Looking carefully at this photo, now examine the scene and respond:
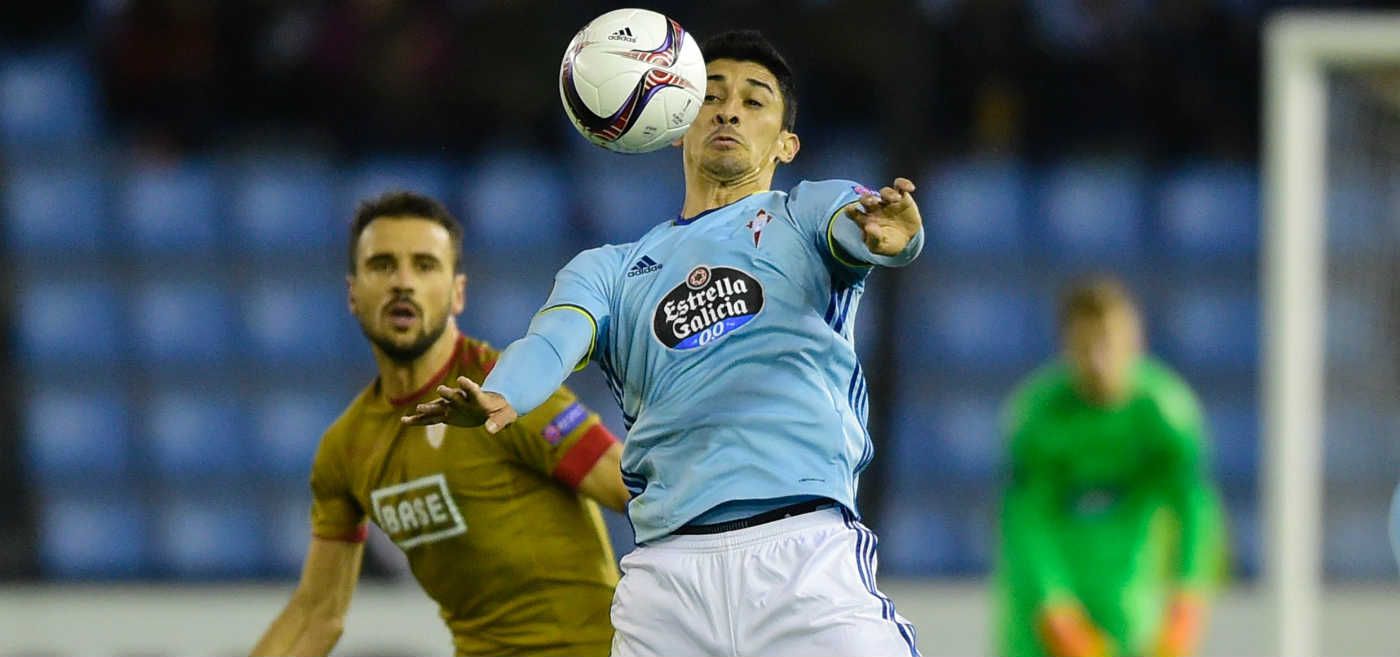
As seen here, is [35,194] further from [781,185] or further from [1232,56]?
[1232,56]

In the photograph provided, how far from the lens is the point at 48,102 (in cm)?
874

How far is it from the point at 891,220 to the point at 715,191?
52 centimetres

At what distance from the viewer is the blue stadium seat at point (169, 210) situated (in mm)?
8516

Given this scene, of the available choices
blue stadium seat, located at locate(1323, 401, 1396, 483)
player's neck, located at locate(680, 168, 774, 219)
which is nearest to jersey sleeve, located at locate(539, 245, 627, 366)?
player's neck, located at locate(680, 168, 774, 219)

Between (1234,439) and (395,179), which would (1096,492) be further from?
(395,179)

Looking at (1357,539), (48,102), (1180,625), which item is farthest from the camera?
(48,102)

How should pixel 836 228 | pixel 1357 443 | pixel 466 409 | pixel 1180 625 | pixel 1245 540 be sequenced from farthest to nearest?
pixel 1245 540
pixel 1357 443
pixel 1180 625
pixel 836 228
pixel 466 409

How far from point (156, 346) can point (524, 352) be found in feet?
18.6

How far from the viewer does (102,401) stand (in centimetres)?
829

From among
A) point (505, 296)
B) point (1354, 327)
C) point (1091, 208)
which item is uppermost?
point (1091, 208)

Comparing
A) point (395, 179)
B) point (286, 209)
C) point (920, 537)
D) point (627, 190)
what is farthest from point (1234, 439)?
point (286, 209)

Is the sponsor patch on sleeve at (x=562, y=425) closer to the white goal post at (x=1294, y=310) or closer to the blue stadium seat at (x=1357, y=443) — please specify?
the white goal post at (x=1294, y=310)

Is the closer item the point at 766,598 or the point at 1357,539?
the point at 766,598

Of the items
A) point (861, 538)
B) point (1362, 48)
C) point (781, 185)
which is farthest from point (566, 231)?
point (861, 538)
